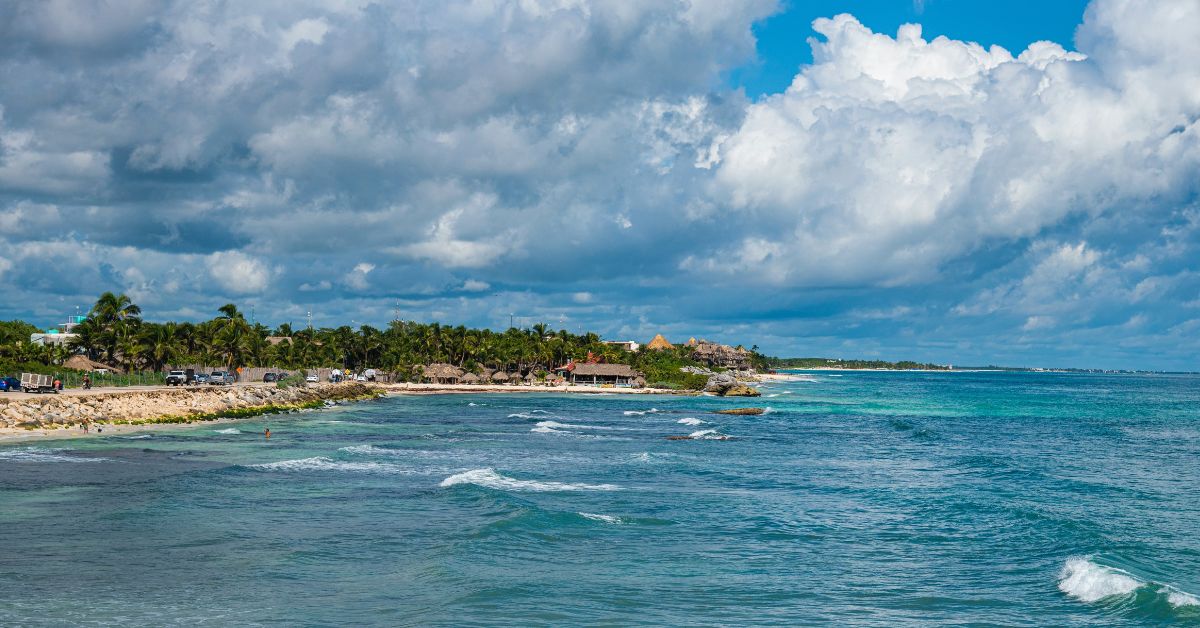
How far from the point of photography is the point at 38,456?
3622 cm

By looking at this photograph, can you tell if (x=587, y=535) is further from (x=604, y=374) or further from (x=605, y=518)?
(x=604, y=374)

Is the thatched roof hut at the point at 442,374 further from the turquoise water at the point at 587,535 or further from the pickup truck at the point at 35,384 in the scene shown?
the turquoise water at the point at 587,535

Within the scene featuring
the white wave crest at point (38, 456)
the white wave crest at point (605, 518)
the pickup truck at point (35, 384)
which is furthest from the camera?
the pickup truck at point (35, 384)

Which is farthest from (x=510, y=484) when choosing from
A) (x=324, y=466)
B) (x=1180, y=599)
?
(x=1180, y=599)

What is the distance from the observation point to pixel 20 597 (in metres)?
16.2

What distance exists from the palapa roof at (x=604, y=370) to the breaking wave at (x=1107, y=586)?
111922mm

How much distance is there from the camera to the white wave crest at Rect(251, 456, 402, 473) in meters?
34.8

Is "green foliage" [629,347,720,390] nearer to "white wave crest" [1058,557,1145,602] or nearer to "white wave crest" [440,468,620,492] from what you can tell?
"white wave crest" [440,468,620,492]

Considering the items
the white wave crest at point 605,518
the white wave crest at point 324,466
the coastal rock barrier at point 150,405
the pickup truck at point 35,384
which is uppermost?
the pickup truck at point 35,384

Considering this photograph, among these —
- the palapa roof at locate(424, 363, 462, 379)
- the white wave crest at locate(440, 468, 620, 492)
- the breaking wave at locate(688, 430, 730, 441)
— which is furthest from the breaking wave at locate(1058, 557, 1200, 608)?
the palapa roof at locate(424, 363, 462, 379)

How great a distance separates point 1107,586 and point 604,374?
114 metres

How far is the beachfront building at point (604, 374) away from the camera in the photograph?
132 meters

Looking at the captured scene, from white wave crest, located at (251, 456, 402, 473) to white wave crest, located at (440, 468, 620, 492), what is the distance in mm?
3920

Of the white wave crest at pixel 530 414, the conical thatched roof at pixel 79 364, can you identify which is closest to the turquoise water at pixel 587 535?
the white wave crest at pixel 530 414
